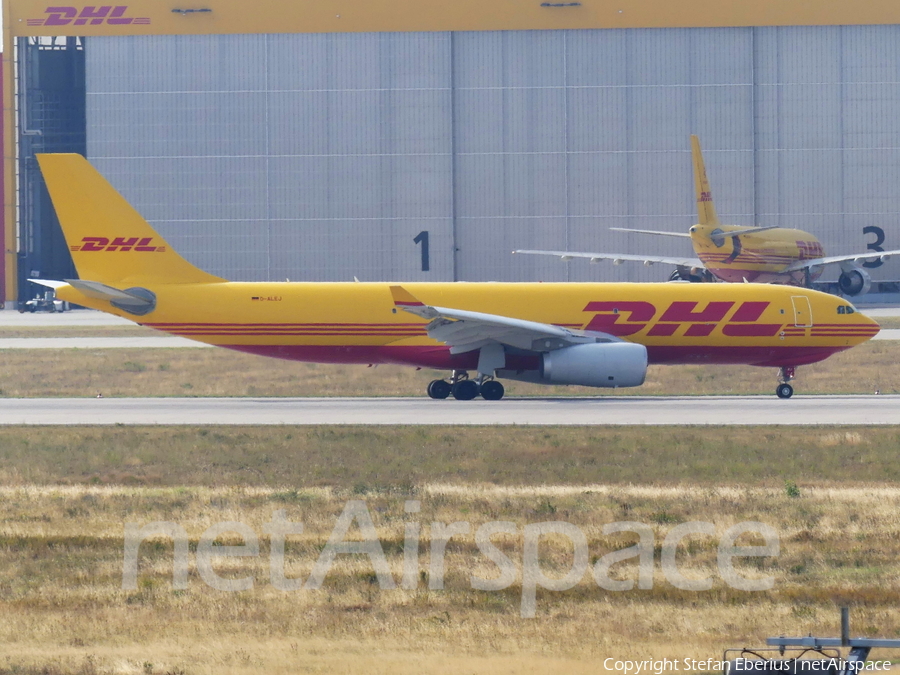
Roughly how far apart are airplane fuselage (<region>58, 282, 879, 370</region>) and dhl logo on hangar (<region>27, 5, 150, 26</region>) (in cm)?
4690

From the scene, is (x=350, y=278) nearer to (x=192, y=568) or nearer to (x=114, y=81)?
(x=114, y=81)

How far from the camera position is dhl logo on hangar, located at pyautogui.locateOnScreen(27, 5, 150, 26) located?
243ft

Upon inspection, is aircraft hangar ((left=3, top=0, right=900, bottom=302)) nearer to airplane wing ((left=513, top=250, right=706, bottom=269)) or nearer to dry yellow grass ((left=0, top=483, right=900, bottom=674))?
airplane wing ((left=513, top=250, right=706, bottom=269))

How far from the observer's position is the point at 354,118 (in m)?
74.5

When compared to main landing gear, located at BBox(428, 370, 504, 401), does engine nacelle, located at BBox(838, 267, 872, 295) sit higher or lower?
higher

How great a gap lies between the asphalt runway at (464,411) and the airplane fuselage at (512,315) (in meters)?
1.32

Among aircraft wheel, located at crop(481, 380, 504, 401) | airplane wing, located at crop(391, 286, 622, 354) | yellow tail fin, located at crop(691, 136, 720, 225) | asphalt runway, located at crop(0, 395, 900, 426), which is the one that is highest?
yellow tail fin, located at crop(691, 136, 720, 225)

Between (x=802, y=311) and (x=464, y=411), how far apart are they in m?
10.8

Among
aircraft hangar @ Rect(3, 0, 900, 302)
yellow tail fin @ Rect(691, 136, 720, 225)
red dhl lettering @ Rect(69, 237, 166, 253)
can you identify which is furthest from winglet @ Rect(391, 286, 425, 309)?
aircraft hangar @ Rect(3, 0, 900, 302)

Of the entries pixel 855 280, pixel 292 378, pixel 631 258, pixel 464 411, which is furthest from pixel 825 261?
pixel 464 411

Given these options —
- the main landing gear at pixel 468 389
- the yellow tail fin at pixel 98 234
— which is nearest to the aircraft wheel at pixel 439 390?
the main landing gear at pixel 468 389

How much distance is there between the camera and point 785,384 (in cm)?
3316

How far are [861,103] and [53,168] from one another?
184ft

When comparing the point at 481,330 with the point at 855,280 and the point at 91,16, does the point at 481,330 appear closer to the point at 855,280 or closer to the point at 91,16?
the point at 855,280
